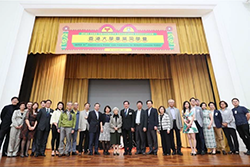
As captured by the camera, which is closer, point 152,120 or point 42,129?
point 42,129

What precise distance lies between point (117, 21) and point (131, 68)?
223 centimetres

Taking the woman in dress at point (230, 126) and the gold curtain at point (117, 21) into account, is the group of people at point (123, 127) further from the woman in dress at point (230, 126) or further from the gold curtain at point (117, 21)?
the gold curtain at point (117, 21)

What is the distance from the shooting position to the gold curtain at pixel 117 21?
4.47 m

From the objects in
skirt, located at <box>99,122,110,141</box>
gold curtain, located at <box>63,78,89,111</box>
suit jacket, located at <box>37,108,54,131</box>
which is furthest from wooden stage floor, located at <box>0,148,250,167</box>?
gold curtain, located at <box>63,78,89,111</box>

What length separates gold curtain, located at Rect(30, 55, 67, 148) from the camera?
5.57m

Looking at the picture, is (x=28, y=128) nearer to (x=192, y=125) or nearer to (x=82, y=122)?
(x=82, y=122)

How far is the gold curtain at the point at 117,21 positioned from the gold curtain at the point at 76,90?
7.40 ft

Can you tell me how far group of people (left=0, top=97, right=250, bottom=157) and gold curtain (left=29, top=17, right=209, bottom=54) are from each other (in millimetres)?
1739

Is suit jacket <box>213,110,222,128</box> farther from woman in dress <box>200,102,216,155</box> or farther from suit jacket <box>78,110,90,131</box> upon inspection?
suit jacket <box>78,110,90,131</box>

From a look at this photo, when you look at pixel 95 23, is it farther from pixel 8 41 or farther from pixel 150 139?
pixel 150 139

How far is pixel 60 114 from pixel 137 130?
1626 millimetres

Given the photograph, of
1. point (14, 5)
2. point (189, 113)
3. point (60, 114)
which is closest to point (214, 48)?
point (189, 113)

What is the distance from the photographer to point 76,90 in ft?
21.3

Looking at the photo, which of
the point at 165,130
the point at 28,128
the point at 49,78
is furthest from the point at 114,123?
the point at 49,78
